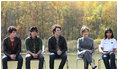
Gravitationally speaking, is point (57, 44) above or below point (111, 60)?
above

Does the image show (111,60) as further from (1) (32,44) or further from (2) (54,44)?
(1) (32,44)

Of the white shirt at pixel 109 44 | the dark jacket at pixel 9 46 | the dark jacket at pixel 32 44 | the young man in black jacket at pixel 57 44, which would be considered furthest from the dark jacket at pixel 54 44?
the white shirt at pixel 109 44

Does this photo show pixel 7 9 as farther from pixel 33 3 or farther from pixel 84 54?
pixel 84 54

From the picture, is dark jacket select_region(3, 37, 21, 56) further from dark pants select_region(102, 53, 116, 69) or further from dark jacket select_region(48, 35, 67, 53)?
dark pants select_region(102, 53, 116, 69)

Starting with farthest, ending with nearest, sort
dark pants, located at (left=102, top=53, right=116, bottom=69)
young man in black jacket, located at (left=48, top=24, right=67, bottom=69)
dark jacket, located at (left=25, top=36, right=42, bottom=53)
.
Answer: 1. dark jacket, located at (left=25, top=36, right=42, bottom=53)
2. young man in black jacket, located at (left=48, top=24, right=67, bottom=69)
3. dark pants, located at (left=102, top=53, right=116, bottom=69)

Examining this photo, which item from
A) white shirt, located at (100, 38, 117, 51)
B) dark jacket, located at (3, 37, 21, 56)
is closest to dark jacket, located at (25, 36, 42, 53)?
dark jacket, located at (3, 37, 21, 56)

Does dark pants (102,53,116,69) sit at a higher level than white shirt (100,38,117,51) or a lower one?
lower

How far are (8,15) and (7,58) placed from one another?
769 centimetres

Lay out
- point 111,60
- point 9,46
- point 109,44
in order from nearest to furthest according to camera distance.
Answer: point 111,60
point 9,46
point 109,44

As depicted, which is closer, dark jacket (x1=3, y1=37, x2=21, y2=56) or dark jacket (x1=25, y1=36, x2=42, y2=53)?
dark jacket (x1=3, y1=37, x2=21, y2=56)

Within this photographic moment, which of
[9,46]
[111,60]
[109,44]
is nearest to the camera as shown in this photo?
[111,60]

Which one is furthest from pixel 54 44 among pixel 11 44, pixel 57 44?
pixel 11 44

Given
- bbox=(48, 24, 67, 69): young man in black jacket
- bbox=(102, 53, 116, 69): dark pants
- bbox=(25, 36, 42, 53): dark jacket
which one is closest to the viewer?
bbox=(102, 53, 116, 69): dark pants

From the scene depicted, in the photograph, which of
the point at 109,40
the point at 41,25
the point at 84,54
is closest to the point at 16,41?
the point at 84,54
